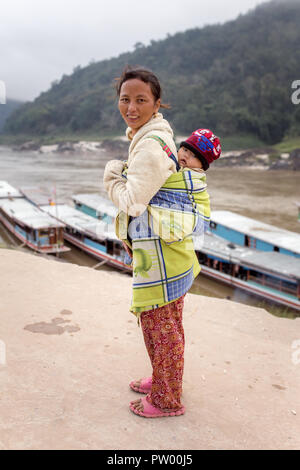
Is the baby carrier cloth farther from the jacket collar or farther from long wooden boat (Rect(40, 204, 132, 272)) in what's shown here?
long wooden boat (Rect(40, 204, 132, 272))

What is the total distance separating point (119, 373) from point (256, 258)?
821 centimetres

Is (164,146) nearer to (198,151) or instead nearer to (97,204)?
(198,151)

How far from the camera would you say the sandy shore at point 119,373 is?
1998mm

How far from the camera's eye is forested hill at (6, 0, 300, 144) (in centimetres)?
5600

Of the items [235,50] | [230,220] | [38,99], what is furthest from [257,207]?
[38,99]

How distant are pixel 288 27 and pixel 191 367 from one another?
3531 inches

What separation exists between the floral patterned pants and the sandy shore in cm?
13

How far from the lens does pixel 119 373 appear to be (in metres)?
2.57

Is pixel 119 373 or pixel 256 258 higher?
pixel 119 373

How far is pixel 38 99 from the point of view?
90812 millimetres

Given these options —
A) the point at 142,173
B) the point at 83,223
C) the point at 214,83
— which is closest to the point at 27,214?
the point at 83,223

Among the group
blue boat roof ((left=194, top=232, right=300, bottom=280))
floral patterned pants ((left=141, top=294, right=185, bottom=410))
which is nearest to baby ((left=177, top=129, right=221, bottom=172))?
floral patterned pants ((left=141, top=294, right=185, bottom=410))

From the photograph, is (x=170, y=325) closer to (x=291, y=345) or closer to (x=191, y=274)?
(x=191, y=274)

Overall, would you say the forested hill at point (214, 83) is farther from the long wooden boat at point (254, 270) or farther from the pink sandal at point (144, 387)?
the pink sandal at point (144, 387)
